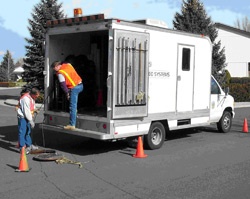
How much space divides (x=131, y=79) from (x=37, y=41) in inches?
660

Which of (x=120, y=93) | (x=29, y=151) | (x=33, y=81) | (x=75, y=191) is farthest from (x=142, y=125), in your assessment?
(x=33, y=81)

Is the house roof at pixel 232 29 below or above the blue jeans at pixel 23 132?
above

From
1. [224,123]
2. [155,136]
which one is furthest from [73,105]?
[224,123]

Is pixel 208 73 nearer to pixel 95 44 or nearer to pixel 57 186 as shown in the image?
pixel 95 44

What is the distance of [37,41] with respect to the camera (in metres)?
24.0

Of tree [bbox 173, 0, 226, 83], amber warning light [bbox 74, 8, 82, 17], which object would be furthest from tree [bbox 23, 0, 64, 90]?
amber warning light [bbox 74, 8, 82, 17]

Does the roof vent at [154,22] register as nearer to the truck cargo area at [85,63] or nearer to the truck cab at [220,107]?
the truck cargo area at [85,63]

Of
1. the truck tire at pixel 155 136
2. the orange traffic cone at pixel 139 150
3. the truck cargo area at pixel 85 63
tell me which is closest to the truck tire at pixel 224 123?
the truck tire at pixel 155 136

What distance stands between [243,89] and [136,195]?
941 inches

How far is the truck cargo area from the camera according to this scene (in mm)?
9844

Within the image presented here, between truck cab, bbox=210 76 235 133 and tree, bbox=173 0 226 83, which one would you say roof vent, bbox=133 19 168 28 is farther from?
tree, bbox=173 0 226 83

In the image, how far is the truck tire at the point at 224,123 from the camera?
12.3 meters

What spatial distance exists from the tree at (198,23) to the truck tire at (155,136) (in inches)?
624

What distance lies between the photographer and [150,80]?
901 centimetres
